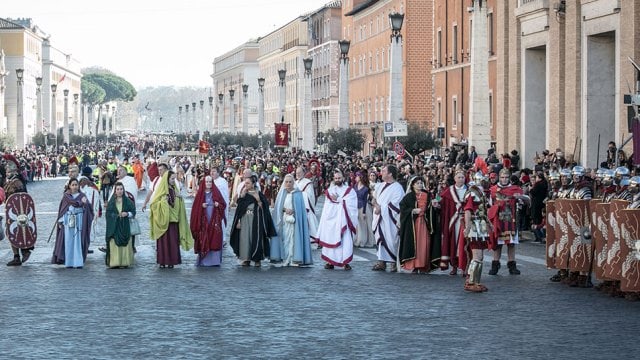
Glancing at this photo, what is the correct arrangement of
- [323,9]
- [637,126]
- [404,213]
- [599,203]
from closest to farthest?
[599,203] → [404,213] → [637,126] → [323,9]

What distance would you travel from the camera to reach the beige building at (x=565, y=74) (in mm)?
34812

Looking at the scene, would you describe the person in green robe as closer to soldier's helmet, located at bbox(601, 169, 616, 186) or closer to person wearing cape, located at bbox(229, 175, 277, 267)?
person wearing cape, located at bbox(229, 175, 277, 267)

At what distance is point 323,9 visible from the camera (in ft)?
400

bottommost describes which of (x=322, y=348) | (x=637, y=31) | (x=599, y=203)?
(x=322, y=348)

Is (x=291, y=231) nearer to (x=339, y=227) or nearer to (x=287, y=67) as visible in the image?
(x=339, y=227)

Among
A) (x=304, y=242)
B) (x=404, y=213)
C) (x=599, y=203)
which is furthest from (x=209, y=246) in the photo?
(x=599, y=203)

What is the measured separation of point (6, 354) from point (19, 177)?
12.2 m

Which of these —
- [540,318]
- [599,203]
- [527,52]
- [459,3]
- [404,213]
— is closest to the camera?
[540,318]

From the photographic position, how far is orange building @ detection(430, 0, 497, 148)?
2313 inches

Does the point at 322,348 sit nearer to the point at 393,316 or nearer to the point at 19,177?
the point at 393,316

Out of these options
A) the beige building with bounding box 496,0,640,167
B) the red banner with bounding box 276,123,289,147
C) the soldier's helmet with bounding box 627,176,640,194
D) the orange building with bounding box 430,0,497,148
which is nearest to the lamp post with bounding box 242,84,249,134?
the red banner with bounding box 276,123,289,147

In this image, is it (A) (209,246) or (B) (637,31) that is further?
(B) (637,31)

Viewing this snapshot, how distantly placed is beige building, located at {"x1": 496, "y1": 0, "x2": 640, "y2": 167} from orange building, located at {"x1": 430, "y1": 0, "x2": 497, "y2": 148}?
32.1 ft

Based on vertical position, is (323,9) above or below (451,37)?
above
